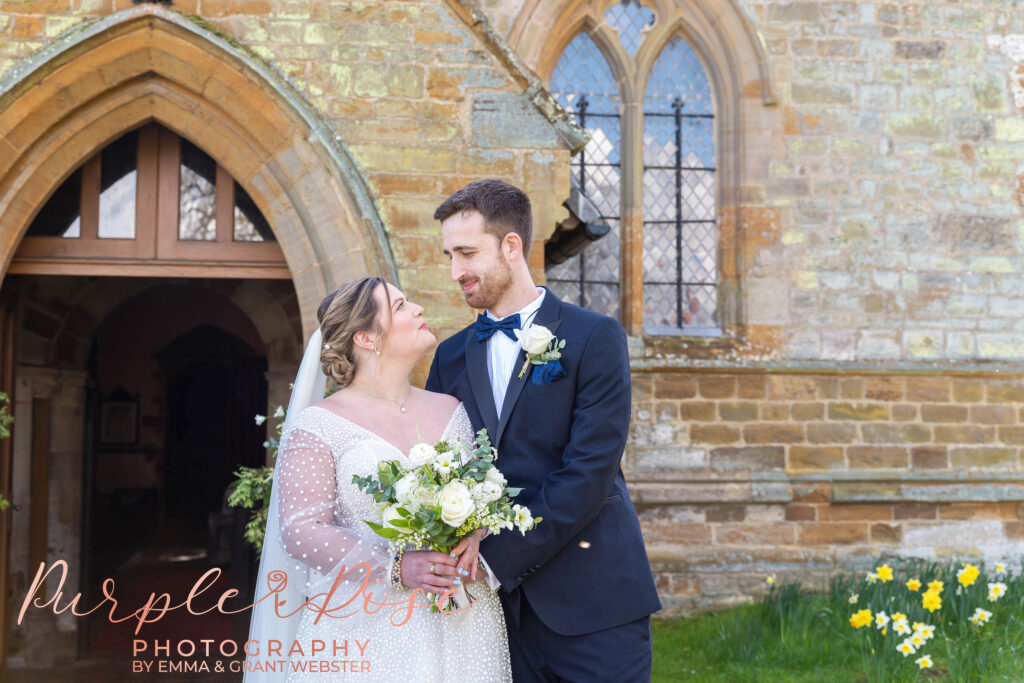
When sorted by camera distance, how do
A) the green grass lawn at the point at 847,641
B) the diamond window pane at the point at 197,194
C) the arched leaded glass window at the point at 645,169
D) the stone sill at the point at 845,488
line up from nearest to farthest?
the green grass lawn at the point at 847,641 < the diamond window pane at the point at 197,194 < the stone sill at the point at 845,488 < the arched leaded glass window at the point at 645,169

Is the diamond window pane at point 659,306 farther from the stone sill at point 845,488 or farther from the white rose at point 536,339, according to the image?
the white rose at point 536,339

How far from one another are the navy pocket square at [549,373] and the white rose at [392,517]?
0.54m

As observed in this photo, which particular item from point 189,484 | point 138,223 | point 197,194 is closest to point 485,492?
point 138,223

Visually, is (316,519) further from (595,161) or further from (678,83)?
(678,83)

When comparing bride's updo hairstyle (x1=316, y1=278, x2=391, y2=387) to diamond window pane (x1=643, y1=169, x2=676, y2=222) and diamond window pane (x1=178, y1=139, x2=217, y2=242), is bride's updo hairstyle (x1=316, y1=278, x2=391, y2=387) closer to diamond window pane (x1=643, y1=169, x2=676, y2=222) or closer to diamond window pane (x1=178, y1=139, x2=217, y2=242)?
diamond window pane (x1=178, y1=139, x2=217, y2=242)

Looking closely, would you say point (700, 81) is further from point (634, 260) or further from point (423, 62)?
point (423, 62)

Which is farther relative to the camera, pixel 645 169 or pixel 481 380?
pixel 645 169

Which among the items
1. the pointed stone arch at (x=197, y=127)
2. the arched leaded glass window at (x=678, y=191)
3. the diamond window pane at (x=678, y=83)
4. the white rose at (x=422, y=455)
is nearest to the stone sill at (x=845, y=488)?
the arched leaded glass window at (x=678, y=191)

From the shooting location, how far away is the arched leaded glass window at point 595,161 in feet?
25.0

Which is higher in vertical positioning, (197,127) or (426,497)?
(197,127)

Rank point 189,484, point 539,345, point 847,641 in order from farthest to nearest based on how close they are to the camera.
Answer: point 189,484 < point 847,641 < point 539,345

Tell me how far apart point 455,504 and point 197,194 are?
11.1 ft

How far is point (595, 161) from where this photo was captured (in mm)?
7684

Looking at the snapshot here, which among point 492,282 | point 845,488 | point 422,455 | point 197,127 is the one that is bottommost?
point 845,488
